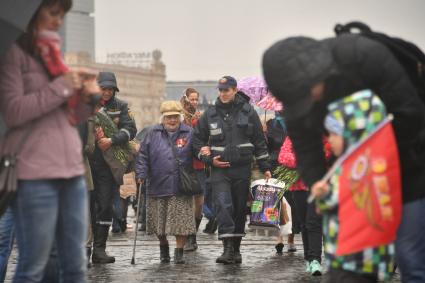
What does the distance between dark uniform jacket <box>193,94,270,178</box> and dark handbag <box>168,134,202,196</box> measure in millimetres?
197

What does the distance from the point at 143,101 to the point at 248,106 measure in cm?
18117

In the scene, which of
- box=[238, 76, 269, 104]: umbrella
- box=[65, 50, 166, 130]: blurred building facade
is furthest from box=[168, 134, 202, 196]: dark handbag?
box=[65, 50, 166, 130]: blurred building facade

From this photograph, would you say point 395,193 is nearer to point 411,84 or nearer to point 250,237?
point 411,84

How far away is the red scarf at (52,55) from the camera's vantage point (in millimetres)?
6008

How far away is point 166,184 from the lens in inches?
469

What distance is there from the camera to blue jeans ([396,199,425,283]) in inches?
241

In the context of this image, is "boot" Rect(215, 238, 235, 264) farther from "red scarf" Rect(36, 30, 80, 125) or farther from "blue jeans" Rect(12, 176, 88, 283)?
"red scarf" Rect(36, 30, 80, 125)

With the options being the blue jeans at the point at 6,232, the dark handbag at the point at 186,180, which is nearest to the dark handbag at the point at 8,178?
the blue jeans at the point at 6,232

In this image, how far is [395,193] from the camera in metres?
5.69

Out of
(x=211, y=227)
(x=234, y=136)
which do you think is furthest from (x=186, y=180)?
(x=211, y=227)

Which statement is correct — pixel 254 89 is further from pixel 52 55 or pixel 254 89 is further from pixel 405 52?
pixel 52 55

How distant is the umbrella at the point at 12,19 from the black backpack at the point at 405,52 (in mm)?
1676

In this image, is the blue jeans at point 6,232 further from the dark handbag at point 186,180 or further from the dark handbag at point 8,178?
the dark handbag at point 186,180

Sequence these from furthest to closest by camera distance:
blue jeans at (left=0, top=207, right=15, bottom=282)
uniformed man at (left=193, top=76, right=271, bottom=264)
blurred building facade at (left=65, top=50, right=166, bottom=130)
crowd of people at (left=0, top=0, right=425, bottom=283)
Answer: blurred building facade at (left=65, top=50, right=166, bottom=130), uniformed man at (left=193, top=76, right=271, bottom=264), blue jeans at (left=0, top=207, right=15, bottom=282), crowd of people at (left=0, top=0, right=425, bottom=283)
